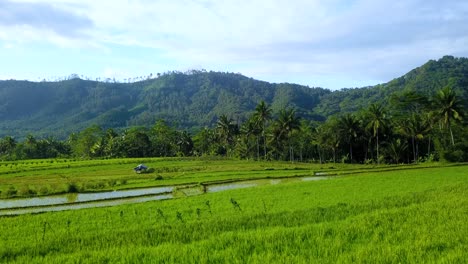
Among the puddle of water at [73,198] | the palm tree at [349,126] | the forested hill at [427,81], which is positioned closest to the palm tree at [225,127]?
the palm tree at [349,126]

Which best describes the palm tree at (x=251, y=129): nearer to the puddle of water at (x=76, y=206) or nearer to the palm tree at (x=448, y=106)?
the palm tree at (x=448, y=106)

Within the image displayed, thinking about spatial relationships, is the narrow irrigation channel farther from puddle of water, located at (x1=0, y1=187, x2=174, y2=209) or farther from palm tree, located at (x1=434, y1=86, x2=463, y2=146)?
palm tree, located at (x1=434, y1=86, x2=463, y2=146)

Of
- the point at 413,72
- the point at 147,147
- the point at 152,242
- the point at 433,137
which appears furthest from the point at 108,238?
the point at 413,72

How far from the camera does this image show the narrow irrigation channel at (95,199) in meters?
Answer: 25.5

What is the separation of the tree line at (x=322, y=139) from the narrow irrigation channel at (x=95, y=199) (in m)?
39.4

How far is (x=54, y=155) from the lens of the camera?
110125mm

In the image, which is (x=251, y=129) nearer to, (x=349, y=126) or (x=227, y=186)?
(x=349, y=126)

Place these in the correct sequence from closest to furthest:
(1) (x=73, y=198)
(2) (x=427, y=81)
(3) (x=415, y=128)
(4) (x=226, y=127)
Result: (1) (x=73, y=198), (3) (x=415, y=128), (4) (x=226, y=127), (2) (x=427, y=81)

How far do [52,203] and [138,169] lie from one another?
86.3 ft

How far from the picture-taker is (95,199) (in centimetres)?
2888

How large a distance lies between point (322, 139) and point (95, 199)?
56.4 m

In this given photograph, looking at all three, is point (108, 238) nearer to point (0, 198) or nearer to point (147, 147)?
point (0, 198)

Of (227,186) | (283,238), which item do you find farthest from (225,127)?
(283,238)

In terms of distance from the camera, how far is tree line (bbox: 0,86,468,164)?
64.8 m
